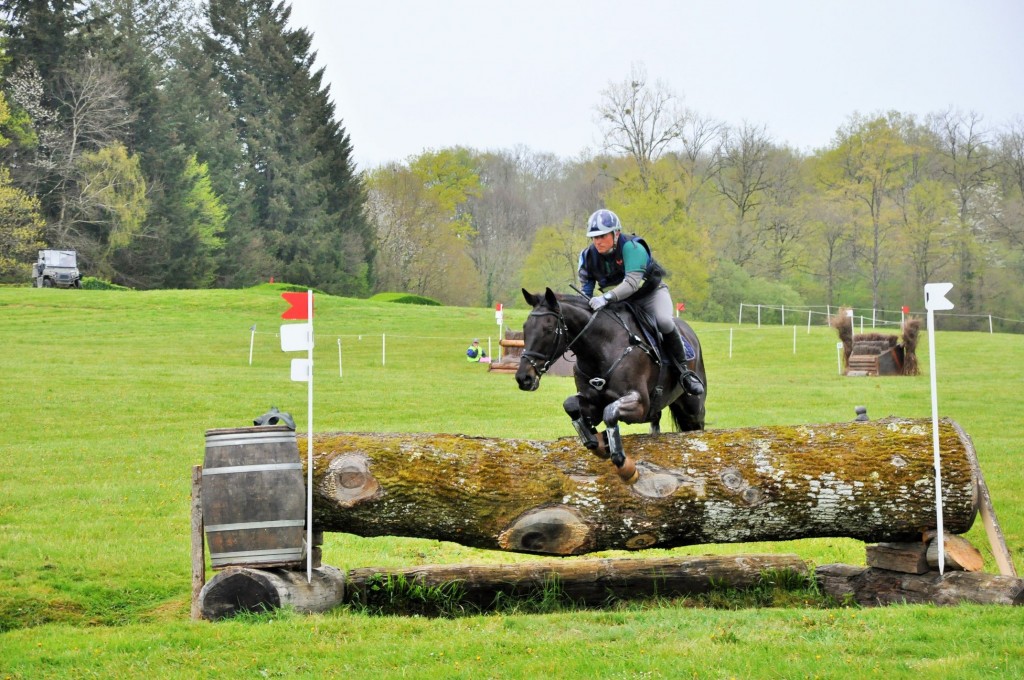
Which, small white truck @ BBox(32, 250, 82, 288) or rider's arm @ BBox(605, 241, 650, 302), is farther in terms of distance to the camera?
small white truck @ BBox(32, 250, 82, 288)

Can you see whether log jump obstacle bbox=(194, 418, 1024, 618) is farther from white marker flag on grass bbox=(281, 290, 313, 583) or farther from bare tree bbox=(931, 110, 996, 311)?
bare tree bbox=(931, 110, 996, 311)

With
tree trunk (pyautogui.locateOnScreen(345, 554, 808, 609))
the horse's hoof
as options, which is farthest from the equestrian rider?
the horse's hoof

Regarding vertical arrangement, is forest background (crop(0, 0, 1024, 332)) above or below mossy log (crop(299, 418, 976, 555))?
above

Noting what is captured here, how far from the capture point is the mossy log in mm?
7391

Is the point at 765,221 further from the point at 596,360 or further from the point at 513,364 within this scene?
the point at 596,360

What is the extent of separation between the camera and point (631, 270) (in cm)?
850

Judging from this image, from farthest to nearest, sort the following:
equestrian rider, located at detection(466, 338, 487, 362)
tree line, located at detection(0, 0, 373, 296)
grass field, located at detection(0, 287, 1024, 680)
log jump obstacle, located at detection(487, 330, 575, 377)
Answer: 1. tree line, located at detection(0, 0, 373, 296)
2. equestrian rider, located at detection(466, 338, 487, 362)
3. log jump obstacle, located at detection(487, 330, 575, 377)
4. grass field, located at detection(0, 287, 1024, 680)

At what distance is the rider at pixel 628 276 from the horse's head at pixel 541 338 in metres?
0.42

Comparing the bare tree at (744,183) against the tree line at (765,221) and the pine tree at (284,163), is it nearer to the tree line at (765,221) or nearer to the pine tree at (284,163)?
the tree line at (765,221)

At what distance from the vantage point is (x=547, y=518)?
741 centimetres

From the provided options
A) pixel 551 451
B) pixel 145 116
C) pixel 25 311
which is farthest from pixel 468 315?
pixel 551 451

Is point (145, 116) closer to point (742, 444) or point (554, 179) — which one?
point (554, 179)

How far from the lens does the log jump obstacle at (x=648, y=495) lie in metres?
7.39

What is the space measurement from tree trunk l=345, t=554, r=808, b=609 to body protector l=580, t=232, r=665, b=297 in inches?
89.5
